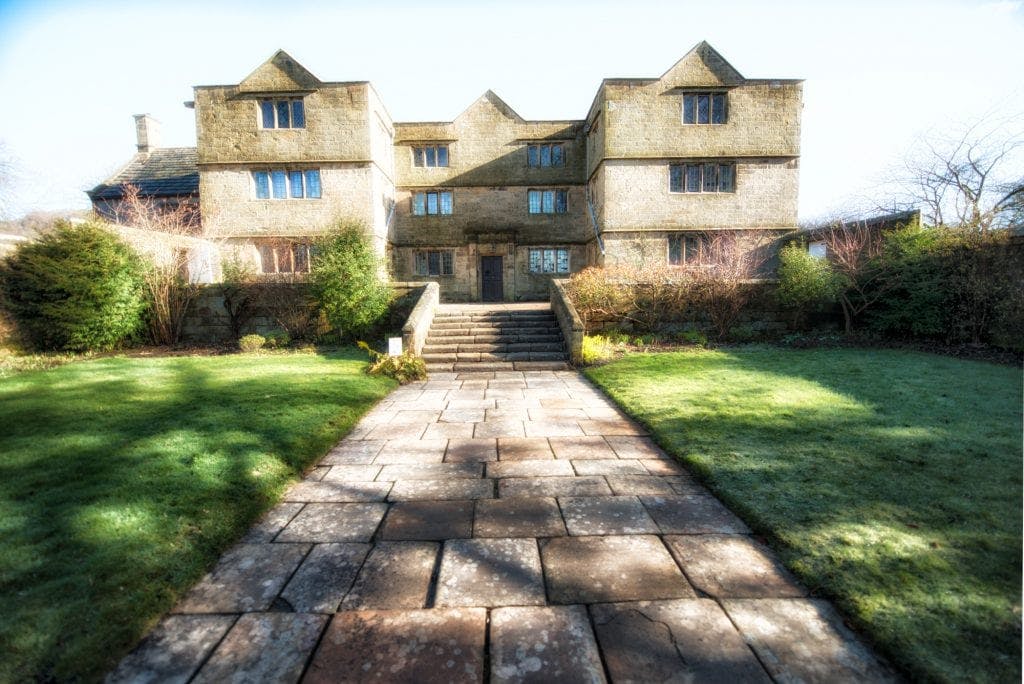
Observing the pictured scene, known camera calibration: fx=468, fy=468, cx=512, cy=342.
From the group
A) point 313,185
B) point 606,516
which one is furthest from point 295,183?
point 606,516

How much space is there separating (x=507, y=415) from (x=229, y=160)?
1830cm

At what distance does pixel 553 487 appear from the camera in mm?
3975

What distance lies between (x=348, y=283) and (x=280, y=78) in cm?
1180

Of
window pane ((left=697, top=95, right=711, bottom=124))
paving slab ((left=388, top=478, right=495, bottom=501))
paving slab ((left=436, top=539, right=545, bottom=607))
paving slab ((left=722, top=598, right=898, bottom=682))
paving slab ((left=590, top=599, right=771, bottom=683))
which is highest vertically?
window pane ((left=697, top=95, right=711, bottom=124))

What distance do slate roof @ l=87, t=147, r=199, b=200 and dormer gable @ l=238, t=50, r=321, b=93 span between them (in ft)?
21.2

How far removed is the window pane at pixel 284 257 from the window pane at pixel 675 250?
50.6ft

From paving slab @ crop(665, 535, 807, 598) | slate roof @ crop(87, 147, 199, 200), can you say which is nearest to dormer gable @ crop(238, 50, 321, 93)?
slate roof @ crop(87, 147, 199, 200)

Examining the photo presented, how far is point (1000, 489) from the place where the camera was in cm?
353

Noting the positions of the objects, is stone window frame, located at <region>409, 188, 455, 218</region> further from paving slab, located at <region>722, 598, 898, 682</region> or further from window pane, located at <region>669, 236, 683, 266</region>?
paving slab, located at <region>722, 598, 898, 682</region>

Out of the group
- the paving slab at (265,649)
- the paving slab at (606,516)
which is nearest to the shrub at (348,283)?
the paving slab at (606,516)

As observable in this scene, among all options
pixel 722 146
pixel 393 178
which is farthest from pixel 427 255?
pixel 722 146

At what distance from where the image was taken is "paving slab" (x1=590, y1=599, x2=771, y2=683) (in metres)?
2.00

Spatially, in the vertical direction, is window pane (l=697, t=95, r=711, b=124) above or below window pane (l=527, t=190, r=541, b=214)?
above

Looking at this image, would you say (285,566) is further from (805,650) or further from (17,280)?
(17,280)
